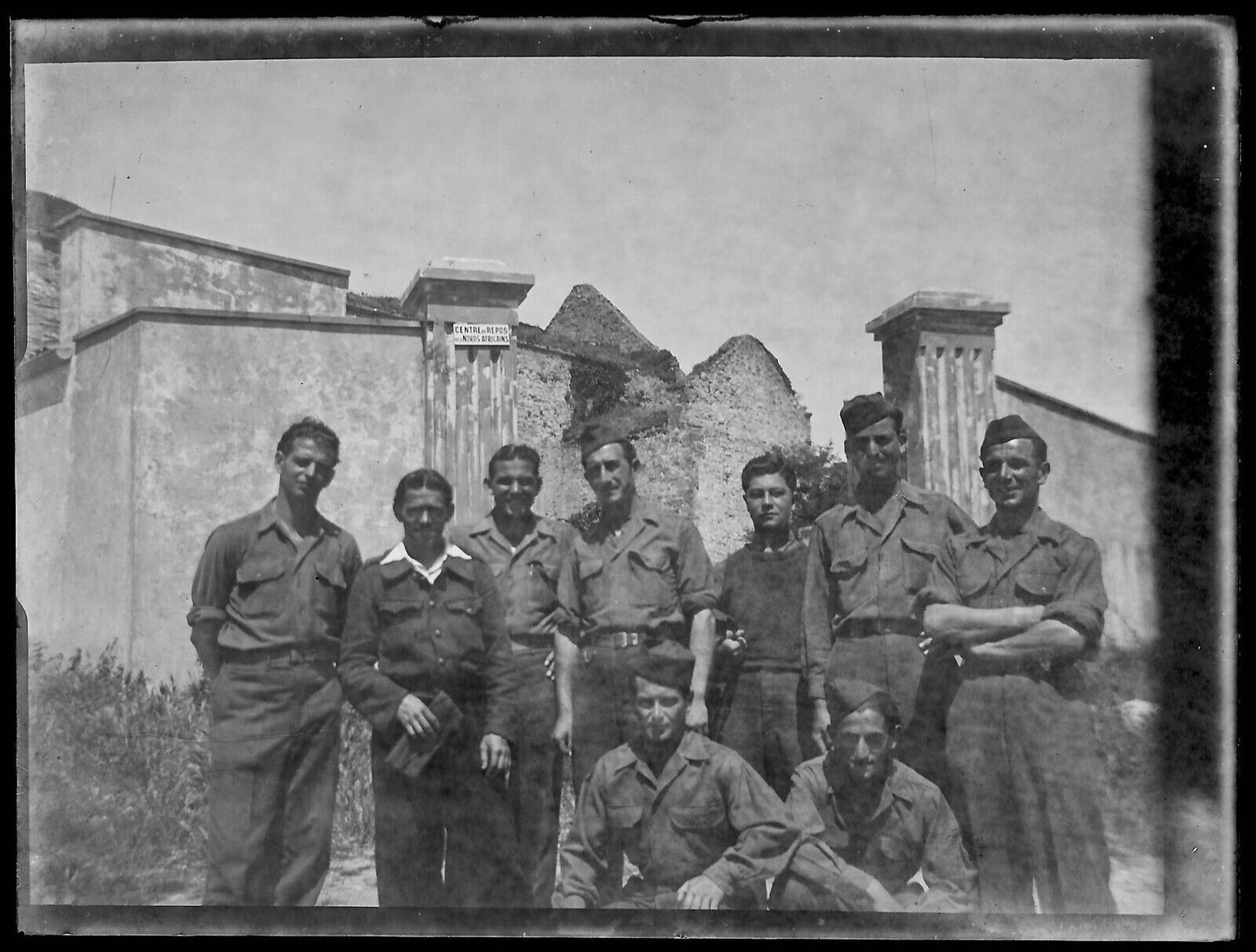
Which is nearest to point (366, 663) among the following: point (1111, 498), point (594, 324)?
point (594, 324)

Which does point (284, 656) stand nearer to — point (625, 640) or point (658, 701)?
point (625, 640)

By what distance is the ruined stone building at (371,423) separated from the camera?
5.87 metres

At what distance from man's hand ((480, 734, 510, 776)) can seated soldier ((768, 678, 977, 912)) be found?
1.24 meters

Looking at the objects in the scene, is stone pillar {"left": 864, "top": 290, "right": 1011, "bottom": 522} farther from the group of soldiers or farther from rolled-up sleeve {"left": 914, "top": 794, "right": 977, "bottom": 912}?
rolled-up sleeve {"left": 914, "top": 794, "right": 977, "bottom": 912}

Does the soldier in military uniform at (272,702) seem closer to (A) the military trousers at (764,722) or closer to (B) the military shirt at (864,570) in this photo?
(A) the military trousers at (764,722)

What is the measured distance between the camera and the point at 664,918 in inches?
221

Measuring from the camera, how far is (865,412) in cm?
592

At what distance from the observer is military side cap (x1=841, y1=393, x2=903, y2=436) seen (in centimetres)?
590

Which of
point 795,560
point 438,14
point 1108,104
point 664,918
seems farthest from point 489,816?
point 1108,104

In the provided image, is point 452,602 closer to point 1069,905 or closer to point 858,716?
point 858,716

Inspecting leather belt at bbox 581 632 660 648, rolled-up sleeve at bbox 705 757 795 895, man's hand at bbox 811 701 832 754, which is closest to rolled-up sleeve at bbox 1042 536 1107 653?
man's hand at bbox 811 701 832 754

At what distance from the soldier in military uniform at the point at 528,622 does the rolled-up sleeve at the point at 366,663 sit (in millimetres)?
469

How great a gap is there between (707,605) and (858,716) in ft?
2.64

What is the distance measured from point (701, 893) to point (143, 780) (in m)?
2.59
